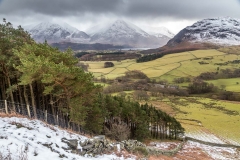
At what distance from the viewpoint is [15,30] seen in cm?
3014

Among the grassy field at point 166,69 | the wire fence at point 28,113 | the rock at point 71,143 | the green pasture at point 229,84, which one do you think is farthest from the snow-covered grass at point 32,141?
the grassy field at point 166,69

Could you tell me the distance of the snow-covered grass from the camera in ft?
41.2

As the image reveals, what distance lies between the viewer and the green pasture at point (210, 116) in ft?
211

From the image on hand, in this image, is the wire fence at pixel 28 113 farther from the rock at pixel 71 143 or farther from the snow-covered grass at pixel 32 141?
the rock at pixel 71 143

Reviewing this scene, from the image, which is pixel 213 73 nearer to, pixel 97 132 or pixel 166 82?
pixel 166 82

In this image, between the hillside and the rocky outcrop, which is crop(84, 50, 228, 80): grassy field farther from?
the hillside

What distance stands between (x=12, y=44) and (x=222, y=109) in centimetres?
8829

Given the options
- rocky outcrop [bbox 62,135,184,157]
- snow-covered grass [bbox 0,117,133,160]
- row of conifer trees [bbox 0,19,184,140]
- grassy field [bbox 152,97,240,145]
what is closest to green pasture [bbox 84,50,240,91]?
grassy field [bbox 152,97,240,145]

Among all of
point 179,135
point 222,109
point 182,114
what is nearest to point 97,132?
point 179,135

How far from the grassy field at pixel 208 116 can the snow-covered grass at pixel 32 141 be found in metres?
53.5

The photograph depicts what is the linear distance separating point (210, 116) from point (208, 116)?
76 centimetres

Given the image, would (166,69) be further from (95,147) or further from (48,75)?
(95,147)

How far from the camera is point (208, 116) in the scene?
266 feet

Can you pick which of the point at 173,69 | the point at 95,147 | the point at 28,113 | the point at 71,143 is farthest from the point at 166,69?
the point at 71,143
